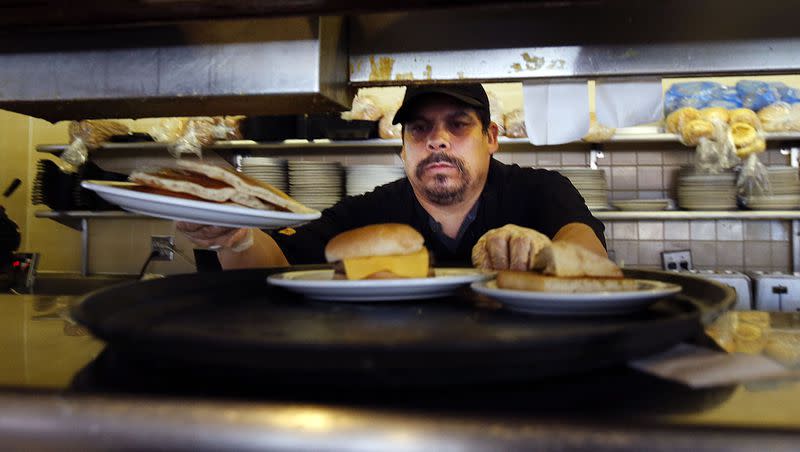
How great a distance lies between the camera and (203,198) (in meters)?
1.01

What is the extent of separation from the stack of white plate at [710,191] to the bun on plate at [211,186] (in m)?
3.20

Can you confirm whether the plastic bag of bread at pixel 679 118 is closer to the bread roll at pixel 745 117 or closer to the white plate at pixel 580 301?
the bread roll at pixel 745 117

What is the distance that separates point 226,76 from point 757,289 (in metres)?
3.52

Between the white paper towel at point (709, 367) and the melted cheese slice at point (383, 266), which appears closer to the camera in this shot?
the white paper towel at point (709, 367)

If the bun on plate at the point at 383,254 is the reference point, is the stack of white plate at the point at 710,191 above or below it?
above

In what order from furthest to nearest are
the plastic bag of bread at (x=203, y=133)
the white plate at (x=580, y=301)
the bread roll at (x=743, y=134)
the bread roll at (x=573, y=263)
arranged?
the plastic bag of bread at (x=203, y=133), the bread roll at (x=743, y=134), the bread roll at (x=573, y=263), the white plate at (x=580, y=301)

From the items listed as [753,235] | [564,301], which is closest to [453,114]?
[564,301]

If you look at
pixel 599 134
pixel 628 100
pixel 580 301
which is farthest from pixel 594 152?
pixel 580 301

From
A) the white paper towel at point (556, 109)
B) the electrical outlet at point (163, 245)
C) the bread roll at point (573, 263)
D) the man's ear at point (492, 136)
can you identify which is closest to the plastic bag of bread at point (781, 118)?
the man's ear at point (492, 136)

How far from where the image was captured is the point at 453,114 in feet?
7.29

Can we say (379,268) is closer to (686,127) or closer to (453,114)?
(453,114)

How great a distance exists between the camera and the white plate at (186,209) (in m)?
0.92

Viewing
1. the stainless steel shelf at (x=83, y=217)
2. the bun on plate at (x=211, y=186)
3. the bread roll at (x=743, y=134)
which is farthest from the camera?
the stainless steel shelf at (x=83, y=217)

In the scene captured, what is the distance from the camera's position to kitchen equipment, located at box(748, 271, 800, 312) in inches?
136
